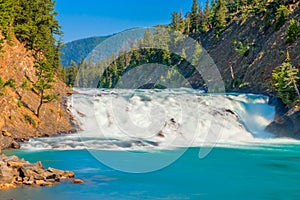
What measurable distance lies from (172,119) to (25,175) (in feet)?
85.0

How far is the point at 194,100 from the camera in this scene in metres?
46.9

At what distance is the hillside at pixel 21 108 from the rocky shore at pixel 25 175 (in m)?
11.3

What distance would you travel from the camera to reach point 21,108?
36844 millimetres

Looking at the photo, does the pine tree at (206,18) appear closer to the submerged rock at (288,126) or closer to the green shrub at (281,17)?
the green shrub at (281,17)

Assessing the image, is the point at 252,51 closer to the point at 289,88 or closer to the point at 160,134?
the point at 289,88

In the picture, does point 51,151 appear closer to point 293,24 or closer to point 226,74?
point 293,24

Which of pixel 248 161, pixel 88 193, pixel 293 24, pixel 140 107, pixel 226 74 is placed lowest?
pixel 88 193

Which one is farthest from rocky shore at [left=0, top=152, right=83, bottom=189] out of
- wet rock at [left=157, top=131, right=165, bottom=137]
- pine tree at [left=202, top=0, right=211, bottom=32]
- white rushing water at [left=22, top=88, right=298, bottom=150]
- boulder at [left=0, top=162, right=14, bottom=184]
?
pine tree at [left=202, top=0, right=211, bottom=32]

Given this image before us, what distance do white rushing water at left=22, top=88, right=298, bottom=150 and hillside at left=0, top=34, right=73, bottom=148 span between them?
2.46 metres

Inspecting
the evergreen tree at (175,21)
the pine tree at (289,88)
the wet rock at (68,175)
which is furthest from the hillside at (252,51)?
the wet rock at (68,175)

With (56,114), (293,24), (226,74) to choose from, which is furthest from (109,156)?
(226,74)

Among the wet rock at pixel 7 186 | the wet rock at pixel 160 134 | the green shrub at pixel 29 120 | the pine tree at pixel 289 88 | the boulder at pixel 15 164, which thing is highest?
the pine tree at pixel 289 88

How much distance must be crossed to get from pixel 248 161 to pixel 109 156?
33.1 ft

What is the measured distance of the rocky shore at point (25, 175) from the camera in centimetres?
1783
